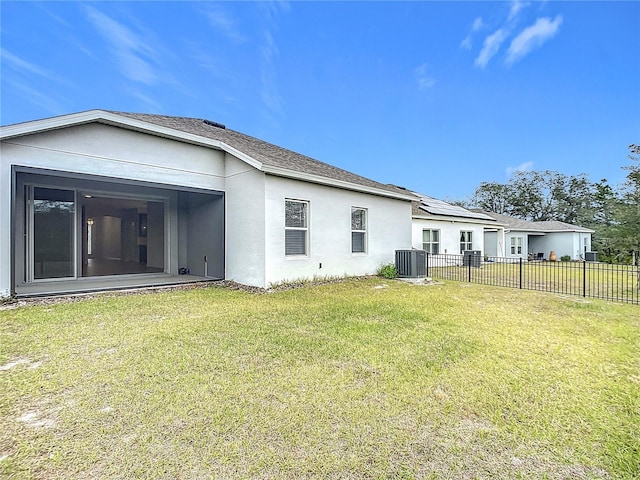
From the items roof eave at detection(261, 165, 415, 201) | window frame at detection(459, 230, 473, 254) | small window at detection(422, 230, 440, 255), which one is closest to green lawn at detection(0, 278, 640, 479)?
roof eave at detection(261, 165, 415, 201)

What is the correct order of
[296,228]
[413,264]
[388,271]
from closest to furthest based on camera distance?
[296,228]
[413,264]
[388,271]

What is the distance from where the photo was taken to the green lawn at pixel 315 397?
2096 mm

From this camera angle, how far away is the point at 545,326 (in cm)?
541

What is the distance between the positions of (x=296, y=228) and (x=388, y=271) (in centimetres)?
410

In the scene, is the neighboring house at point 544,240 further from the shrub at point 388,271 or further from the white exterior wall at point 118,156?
the white exterior wall at point 118,156

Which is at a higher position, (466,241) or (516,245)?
(466,241)

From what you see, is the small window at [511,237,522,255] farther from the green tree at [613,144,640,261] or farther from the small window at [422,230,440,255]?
the green tree at [613,144,640,261]

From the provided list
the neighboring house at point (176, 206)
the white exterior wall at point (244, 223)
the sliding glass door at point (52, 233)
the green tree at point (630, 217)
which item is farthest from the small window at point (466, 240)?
the sliding glass door at point (52, 233)

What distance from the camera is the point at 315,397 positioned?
9.48 feet

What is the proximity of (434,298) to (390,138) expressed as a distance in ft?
68.3

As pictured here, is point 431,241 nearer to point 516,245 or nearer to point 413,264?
point 413,264

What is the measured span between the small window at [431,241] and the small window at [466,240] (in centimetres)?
240

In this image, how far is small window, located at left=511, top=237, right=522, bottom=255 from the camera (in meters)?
24.6

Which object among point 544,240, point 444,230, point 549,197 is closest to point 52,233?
point 444,230
